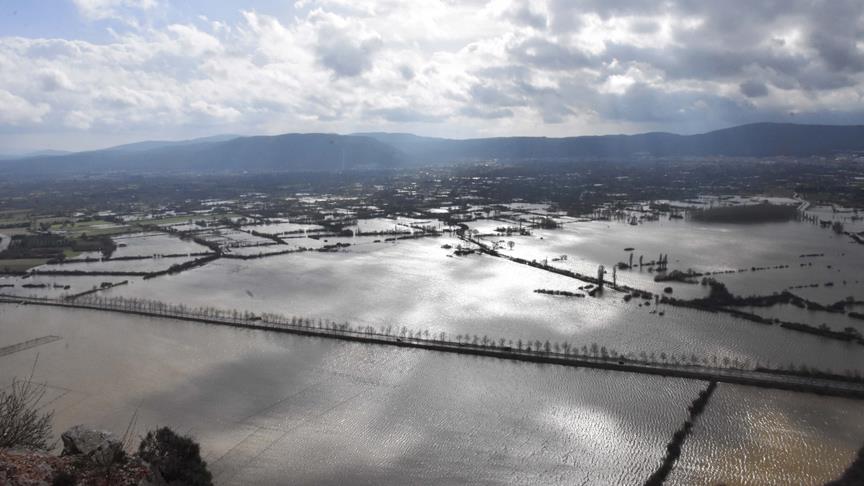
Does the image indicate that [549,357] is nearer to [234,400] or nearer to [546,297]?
[546,297]

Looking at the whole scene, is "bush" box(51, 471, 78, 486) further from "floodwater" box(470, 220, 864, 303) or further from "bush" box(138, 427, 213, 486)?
"floodwater" box(470, 220, 864, 303)

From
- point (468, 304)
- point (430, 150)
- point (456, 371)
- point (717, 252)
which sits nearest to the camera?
point (456, 371)

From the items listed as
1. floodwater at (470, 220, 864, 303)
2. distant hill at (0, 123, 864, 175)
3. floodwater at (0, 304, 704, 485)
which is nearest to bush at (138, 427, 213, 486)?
floodwater at (0, 304, 704, 485)

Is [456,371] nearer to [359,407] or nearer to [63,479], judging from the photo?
[359,407]

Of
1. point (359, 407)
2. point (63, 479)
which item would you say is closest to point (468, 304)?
point (359, 407)

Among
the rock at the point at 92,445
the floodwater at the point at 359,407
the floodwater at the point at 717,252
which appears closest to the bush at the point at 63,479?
the rock at the point at 92,445

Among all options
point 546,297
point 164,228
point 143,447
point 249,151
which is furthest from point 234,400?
point 249,151

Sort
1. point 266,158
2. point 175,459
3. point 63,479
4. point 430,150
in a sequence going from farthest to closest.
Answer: point 430,150
point 266,158
point 175,459
point 63,479

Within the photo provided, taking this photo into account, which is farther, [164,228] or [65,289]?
[164,228]

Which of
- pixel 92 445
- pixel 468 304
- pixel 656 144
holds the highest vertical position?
pixel 656 144
